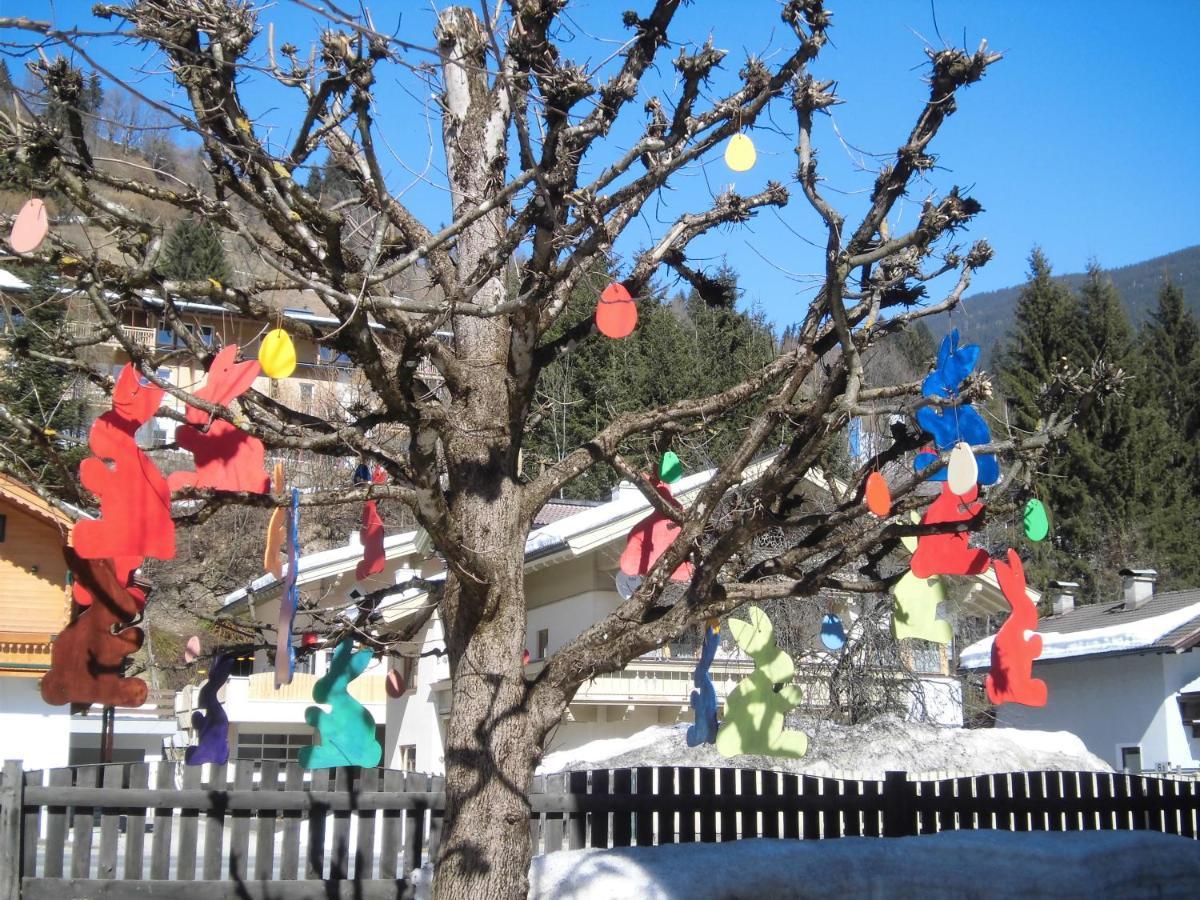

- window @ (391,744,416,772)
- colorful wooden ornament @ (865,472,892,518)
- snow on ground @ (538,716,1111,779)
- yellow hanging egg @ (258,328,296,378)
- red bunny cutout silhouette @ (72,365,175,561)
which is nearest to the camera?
red bunny cutout silhouette @ (72,365,175,561)

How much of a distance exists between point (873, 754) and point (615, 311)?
10.7m

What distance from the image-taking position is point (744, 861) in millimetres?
7809

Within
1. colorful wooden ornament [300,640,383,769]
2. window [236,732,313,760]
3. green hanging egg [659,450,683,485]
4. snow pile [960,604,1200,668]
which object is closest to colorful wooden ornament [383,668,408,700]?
colorful wooden ornament [300,640,383,769]

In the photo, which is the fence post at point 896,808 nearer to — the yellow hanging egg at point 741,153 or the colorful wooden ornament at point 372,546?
the colorful wooden ornament at point 372,546

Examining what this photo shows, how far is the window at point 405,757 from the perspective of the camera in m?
23.6

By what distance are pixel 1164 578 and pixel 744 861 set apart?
34261 millimetres

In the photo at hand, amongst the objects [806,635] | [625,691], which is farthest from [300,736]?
[806,635]

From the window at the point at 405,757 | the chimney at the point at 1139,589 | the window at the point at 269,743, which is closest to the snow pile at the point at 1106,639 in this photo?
the chimney at the point at 1139,589

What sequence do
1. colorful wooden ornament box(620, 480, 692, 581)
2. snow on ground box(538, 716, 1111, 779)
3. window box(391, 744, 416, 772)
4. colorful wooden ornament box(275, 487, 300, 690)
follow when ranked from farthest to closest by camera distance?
window box(391, 744, 416, 772) < snow on ground box(538, 716, 1111, 779) < colorful wooden ornament box(620, 480, 692, 581) < colorful wooden ornament box(275, 487, 300, 690)

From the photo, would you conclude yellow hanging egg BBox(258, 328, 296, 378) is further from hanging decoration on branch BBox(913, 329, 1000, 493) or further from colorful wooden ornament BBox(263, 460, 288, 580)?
hanging decoration on branch BBox(913, 329, 1000, 493)

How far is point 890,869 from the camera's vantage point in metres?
8.23

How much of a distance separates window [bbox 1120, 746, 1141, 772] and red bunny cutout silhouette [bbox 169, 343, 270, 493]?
23.2 m

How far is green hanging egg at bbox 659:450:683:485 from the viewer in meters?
7.20

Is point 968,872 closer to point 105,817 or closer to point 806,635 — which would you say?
point 105,817
